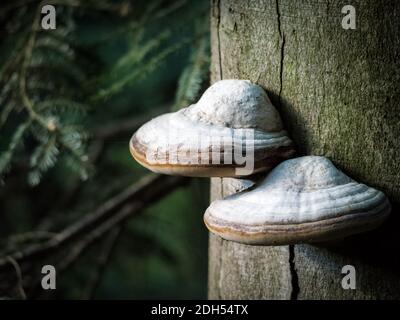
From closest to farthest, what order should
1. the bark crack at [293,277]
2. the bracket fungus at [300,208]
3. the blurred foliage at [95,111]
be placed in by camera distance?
the bracket fungus at [300,208], the bark crack at [293,277], the blurred foliage at [95,111]

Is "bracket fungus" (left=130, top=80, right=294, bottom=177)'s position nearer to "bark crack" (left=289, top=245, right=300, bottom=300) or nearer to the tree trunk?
the tree trunk

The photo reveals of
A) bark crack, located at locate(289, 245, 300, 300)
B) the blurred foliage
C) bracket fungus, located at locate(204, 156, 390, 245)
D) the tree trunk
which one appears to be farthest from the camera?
the blurred foliage

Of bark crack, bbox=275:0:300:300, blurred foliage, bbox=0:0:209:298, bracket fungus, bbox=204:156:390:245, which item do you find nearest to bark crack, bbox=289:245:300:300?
bark crack, bbox=275:0:300:300

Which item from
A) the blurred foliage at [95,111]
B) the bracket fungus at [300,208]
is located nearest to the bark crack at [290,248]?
the bracket fungus at [300,208]

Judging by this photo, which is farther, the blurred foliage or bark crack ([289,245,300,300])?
the blurred foliage

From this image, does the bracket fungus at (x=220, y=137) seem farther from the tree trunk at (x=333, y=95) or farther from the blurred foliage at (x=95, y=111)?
the blurred foliage at (x=95, y=111)

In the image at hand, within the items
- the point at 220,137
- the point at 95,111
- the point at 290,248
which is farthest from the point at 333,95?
the point at 95,111
